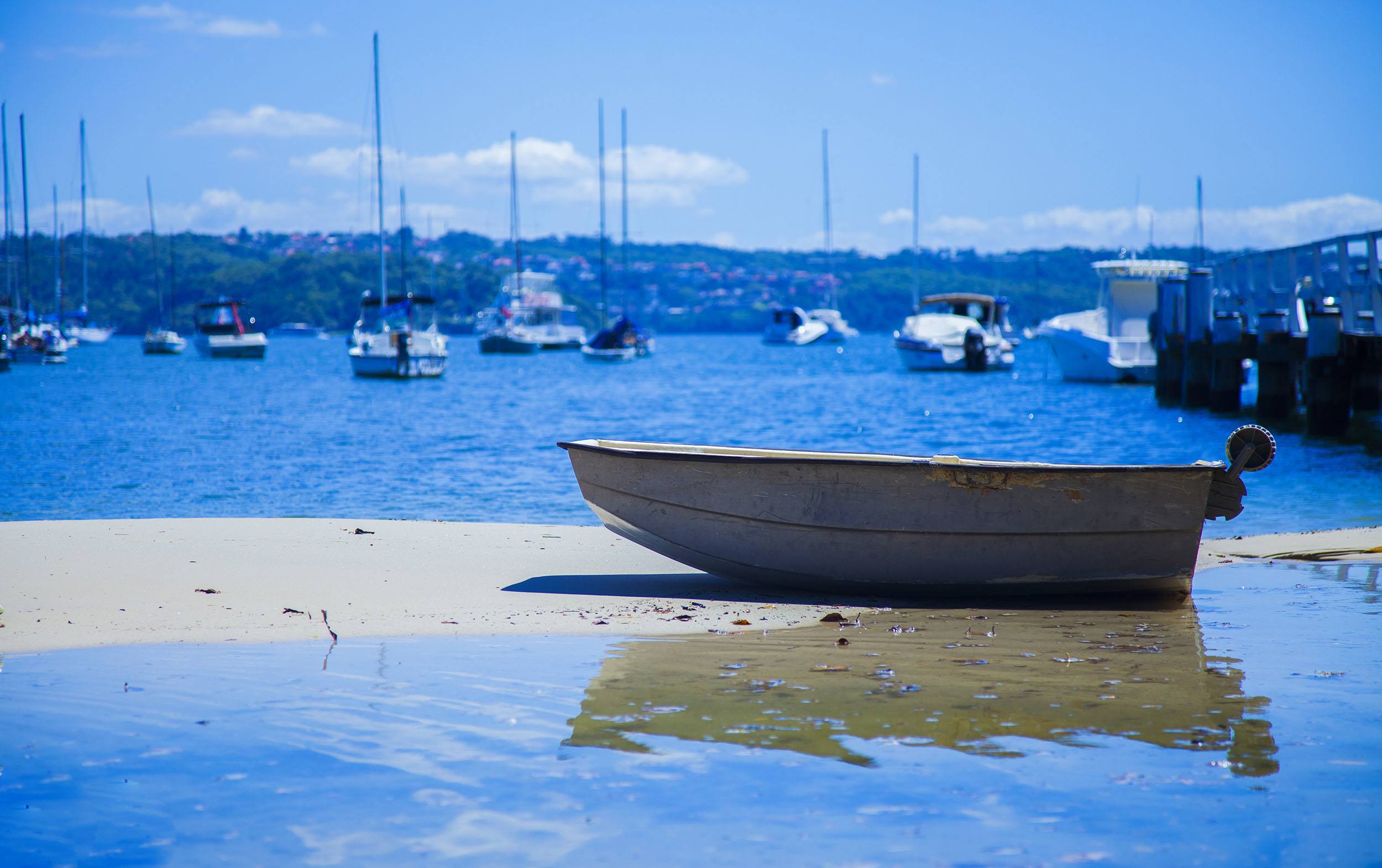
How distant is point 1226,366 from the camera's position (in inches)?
1029

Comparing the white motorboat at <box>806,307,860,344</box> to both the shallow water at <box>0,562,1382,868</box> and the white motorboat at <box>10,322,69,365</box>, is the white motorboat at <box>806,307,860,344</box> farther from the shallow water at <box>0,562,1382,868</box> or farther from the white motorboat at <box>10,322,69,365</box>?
the shallow water at <box>0,562,1382,868</box>

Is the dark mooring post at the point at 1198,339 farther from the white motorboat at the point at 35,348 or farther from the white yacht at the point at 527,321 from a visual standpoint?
the white motorboat at the point at 35,348

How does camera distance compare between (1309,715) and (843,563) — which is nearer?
(1309,715)

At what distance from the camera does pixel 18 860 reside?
12.2 feet

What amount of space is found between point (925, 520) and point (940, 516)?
97 millimetres

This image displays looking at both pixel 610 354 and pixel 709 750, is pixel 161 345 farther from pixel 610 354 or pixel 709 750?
pixel 709 750

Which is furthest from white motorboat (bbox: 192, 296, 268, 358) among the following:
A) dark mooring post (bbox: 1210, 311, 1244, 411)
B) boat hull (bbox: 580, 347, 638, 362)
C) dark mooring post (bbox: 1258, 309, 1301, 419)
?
dark mooring post (bbox: 1258, 309, 1301, 419)

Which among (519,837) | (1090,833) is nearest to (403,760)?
(519,837)

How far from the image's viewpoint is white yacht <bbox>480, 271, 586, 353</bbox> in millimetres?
90000

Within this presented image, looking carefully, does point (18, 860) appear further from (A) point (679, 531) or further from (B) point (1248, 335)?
(B) point (1248, 335)

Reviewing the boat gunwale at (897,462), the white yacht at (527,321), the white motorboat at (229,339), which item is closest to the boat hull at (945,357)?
the white yacht at (527,321)

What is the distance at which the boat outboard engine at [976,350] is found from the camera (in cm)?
5641

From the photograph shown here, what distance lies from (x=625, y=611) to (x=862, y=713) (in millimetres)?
2536

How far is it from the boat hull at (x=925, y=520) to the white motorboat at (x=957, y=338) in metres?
50.1
